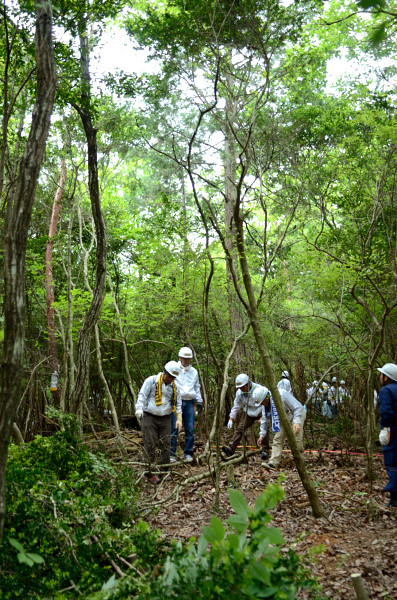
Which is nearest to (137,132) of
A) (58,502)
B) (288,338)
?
(288,338)

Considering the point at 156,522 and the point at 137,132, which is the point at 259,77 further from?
the point at 156,522

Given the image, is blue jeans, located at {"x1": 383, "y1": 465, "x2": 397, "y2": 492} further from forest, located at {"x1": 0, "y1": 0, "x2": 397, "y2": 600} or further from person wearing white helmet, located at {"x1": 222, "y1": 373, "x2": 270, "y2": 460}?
person wearing white helmet, located at {"x1": 222, "y1": 373, "x2": 270, "y2": 460}

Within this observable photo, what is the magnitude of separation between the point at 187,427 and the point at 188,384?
2.31ft

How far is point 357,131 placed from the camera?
10.7 meters

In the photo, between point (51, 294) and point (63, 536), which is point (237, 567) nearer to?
point (63, 536)

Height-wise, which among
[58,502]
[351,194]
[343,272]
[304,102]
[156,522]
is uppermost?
[304,102]

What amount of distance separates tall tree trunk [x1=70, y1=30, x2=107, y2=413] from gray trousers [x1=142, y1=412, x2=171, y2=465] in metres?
2.04

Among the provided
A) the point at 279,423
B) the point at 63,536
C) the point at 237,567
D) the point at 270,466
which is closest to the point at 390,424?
the point at 279,423

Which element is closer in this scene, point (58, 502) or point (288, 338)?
point (58, 502)

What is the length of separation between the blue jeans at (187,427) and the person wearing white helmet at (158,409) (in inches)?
24.1

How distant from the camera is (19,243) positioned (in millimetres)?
2396

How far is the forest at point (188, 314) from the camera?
243cm

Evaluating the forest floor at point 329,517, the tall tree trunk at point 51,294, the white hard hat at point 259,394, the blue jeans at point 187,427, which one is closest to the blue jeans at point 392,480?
the forest floor at point 329,517

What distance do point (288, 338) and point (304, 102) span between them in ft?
20.2
